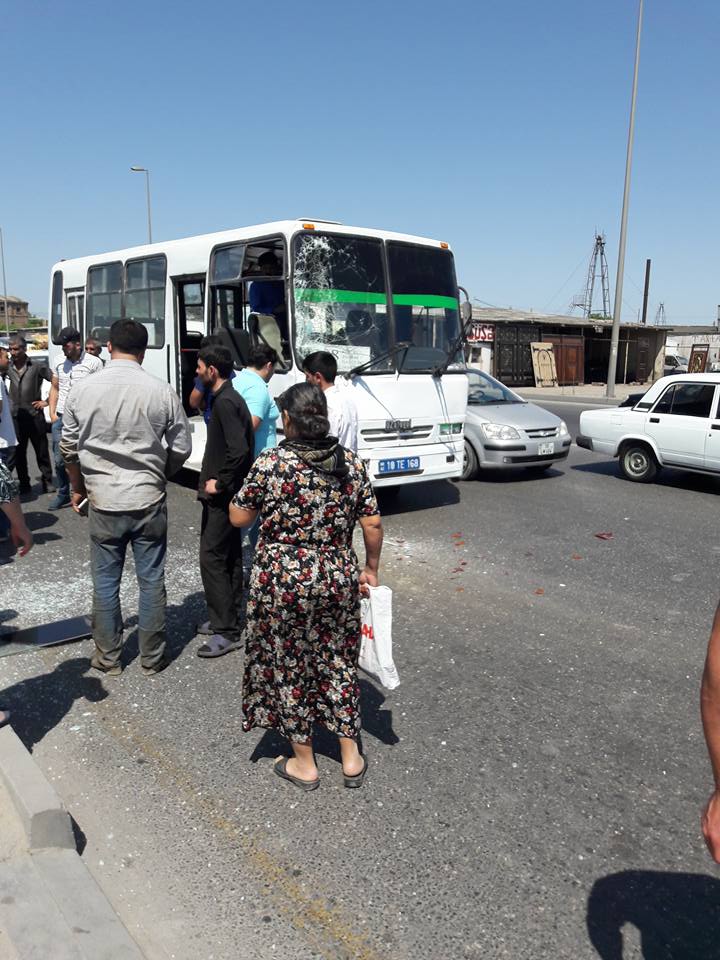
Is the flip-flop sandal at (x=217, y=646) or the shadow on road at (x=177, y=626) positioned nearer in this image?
the flip-flop sandal at (x=217, y=646)

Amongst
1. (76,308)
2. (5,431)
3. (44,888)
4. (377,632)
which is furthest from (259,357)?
(76,308)

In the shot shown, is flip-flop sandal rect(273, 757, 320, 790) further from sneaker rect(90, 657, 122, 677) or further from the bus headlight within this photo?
the bus headlight

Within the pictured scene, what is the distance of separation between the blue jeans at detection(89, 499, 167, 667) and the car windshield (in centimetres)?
812

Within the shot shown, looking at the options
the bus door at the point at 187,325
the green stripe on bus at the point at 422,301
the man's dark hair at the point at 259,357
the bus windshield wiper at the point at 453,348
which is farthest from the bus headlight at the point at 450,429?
the man's dark hair at the point at 259,357

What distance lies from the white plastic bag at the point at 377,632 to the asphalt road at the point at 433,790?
0.54 m

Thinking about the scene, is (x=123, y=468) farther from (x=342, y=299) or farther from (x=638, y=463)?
(x=638, y=463)

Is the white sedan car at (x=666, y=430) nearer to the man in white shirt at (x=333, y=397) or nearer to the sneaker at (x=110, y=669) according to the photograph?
the man in white shirt at (x=333, y=397)

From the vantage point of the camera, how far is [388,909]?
2859 millimetres

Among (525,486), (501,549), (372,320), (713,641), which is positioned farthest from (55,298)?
(713,641)

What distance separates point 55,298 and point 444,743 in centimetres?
1193

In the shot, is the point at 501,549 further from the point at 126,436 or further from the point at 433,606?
the point at 126,436

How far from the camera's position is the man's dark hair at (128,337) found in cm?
450

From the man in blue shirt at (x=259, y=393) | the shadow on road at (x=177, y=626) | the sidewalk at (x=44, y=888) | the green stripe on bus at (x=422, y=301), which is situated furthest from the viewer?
the green stripe on bus at (x=422, y=301)

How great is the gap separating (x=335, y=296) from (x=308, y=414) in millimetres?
5236
